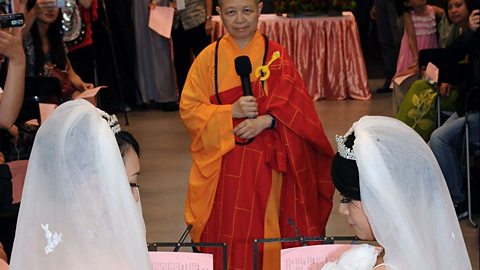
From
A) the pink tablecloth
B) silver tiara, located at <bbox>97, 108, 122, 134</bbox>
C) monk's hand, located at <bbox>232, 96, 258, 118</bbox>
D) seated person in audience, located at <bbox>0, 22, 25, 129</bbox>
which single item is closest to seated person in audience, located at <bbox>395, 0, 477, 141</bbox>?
monk's hand, located at <bbox>232, 96, 258, 118</bbox>

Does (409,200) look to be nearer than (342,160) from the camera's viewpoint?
Yes

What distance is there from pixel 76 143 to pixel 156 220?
3113mm


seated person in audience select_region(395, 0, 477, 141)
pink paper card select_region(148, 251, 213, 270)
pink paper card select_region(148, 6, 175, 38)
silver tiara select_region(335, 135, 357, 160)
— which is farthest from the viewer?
pink paper card select_region(148, 6, 175, 38)

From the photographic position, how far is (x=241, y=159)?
3539 mm

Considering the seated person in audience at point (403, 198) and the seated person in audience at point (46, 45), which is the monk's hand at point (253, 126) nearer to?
the seated person in audience at point (403, 198)

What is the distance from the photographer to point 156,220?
5039 mm

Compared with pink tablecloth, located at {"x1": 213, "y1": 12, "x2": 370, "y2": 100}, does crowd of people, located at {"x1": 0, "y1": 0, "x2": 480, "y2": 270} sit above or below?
above

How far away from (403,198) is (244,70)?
1.48m

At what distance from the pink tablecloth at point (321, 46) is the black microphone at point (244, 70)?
433 cm

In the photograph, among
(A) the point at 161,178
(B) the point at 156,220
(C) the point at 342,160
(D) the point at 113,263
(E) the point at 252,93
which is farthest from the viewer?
(A) the point at 161,178

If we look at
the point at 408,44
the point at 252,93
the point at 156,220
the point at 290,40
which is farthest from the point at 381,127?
the point at 290,40

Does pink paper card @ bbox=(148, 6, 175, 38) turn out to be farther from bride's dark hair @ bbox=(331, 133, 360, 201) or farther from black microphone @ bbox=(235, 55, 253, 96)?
bride's dark hair @ bbox=(331, 133, 360, 201)

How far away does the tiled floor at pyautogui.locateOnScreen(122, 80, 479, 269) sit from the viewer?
4.83 metres

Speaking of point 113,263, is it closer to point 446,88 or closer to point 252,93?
point 252,93
